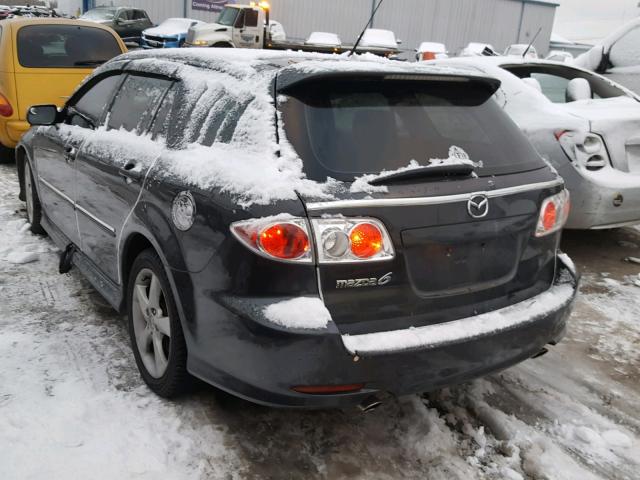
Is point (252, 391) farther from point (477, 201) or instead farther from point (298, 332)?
point (477, 201)

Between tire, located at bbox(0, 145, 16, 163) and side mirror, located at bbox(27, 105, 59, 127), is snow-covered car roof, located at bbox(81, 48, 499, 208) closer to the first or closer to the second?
side mirror, located at bbox(27, 105, 59, 127)

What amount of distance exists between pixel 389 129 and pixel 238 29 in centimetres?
1993

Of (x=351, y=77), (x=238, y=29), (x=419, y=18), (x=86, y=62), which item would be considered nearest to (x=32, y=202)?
(x=86, y=62)

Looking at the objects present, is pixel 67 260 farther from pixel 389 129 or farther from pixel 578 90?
pixel 578 90

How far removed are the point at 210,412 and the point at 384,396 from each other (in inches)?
36.5

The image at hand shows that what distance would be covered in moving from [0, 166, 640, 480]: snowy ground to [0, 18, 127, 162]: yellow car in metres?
4.25

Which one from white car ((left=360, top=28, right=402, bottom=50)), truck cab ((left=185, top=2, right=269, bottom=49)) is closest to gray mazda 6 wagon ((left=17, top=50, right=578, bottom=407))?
truck cab ((left=185, top=2, right=269, bottom=49))

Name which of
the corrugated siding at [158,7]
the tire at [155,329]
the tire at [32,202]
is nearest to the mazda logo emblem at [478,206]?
the tire at [155,329]

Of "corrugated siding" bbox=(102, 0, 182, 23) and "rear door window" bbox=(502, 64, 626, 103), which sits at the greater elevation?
"rear door window" bbox=(502, 64, 626, 103)

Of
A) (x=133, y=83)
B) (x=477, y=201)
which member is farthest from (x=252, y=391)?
(x=133, y=83)

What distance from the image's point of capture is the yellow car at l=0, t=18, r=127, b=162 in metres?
6.98

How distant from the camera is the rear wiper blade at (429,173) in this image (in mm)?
2299

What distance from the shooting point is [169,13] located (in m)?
29.0

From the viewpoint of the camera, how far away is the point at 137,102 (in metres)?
3.34
